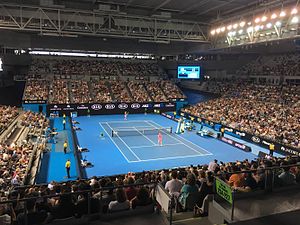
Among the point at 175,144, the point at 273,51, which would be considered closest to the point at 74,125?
the point at 175,144

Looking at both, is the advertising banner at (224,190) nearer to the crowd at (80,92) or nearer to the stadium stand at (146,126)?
the stadium stand at (146,126)

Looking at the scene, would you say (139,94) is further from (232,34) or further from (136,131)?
(232,34)

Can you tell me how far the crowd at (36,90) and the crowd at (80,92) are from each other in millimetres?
4015

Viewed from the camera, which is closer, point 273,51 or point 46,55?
point 273,51

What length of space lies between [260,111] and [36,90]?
32.0m

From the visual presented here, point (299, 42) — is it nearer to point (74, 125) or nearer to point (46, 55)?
point (74, 125)

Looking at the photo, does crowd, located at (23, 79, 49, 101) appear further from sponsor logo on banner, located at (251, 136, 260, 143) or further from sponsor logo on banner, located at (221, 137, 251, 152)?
sponsor logo on banner, located at (251, 136, 260, 143)

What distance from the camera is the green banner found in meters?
A: 6.73

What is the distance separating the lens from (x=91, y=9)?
2798 cm

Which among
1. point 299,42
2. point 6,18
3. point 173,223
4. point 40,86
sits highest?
point 6,18

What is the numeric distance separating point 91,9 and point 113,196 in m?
24.6

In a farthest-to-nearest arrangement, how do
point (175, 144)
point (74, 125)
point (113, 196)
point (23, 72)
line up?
point (23, 72) → point (74, 125) → point (175, 144) → point (113, 196)

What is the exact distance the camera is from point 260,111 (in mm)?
33625

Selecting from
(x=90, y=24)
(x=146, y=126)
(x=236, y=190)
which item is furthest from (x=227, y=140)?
(x=236, y=190)
